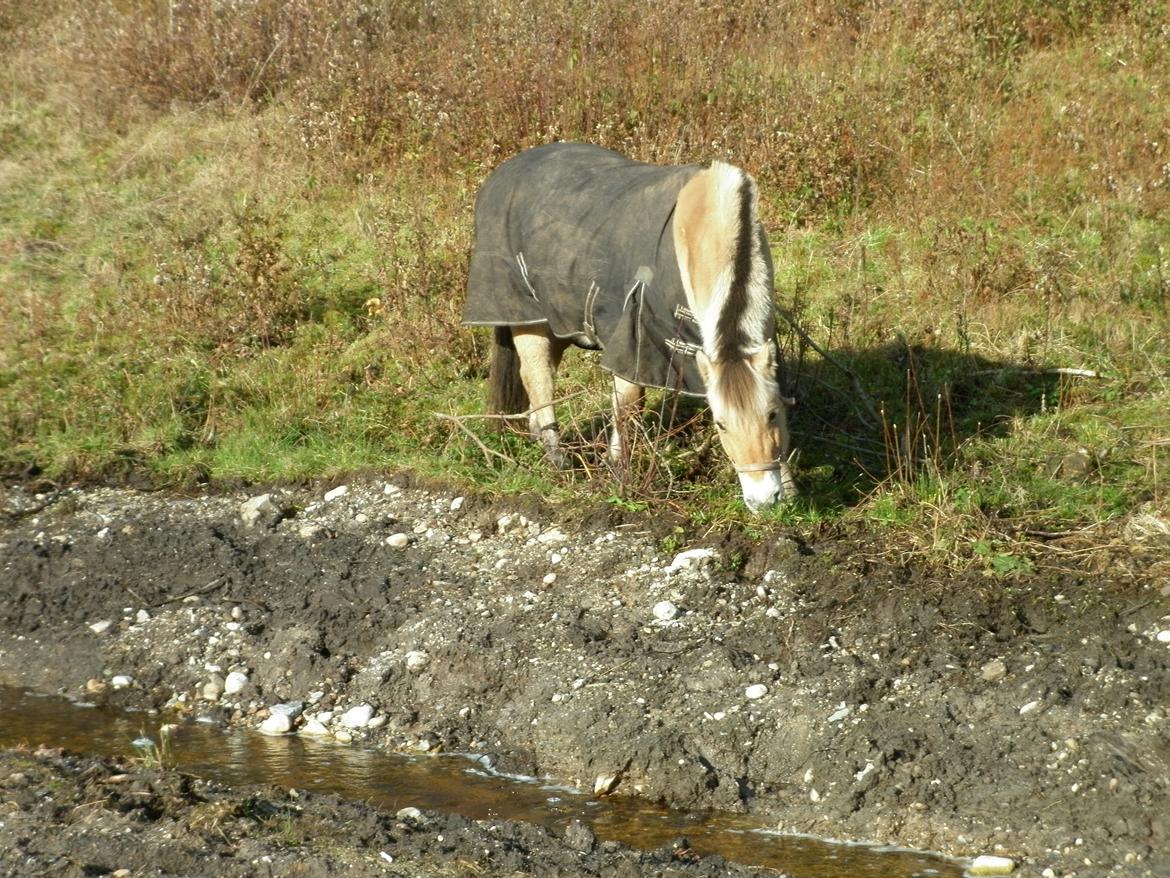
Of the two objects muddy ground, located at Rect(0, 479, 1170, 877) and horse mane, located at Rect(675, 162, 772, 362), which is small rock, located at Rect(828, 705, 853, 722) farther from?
horse mane, located at Rect(675, 162, 772, 362)

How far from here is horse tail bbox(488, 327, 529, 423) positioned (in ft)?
24.0

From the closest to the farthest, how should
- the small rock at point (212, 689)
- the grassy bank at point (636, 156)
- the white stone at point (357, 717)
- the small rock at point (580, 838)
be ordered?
1. the small rock at point (580, 838)
2. the white stone at point (357, 717)
3. the small rock at point (212, 689)
4. the grassy bank at point (636, 156)

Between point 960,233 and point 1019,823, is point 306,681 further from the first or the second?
point 960,233

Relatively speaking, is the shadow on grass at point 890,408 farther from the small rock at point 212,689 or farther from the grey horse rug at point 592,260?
the small rock at point 212,689

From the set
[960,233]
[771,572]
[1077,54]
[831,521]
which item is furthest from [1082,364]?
[1077,54]

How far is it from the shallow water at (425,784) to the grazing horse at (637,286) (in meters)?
1.57

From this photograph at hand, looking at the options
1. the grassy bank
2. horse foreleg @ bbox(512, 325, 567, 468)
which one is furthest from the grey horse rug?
the grassy bank

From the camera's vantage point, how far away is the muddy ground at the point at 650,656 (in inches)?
181

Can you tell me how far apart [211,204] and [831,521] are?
642 centimetres

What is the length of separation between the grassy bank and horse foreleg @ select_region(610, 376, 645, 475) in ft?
0.44

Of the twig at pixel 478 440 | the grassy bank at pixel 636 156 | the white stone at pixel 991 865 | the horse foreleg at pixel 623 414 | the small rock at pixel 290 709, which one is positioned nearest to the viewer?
the white stone at pixel 991 865

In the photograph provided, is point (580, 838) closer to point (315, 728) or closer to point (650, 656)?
point (650, 656)

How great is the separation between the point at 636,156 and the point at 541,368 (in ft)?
10.7

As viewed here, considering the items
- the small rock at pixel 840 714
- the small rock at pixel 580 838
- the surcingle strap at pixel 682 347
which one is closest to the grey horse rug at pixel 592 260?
the surcingle strap at pixel 682 347
